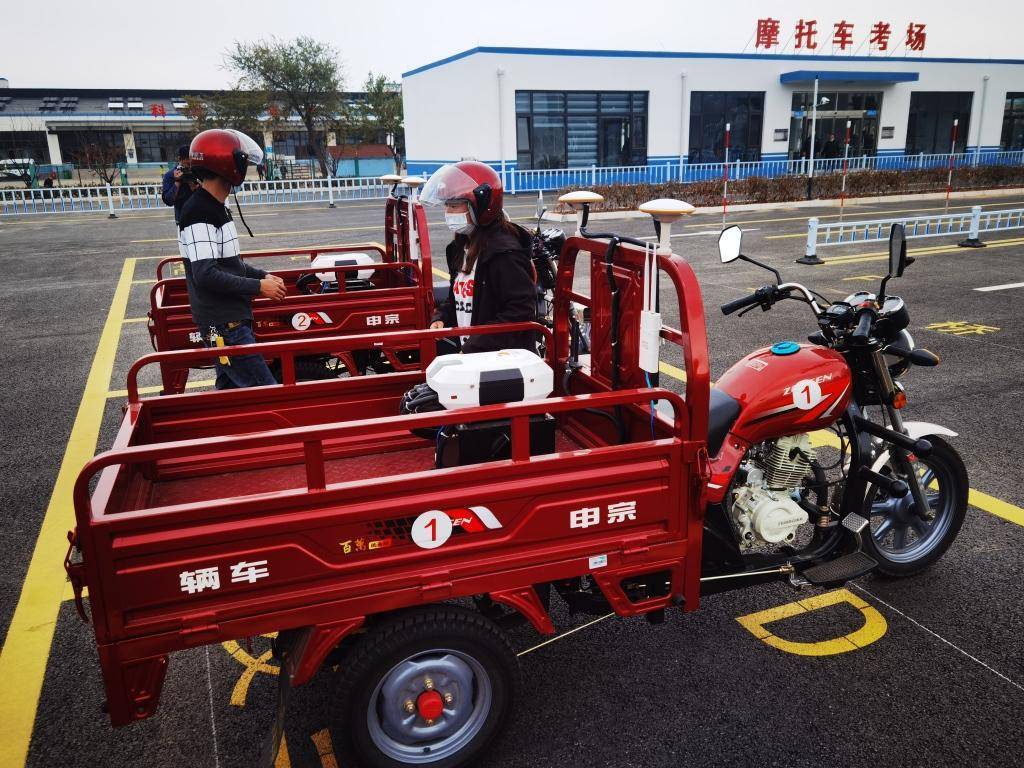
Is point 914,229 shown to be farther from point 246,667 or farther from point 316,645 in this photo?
point 316,645

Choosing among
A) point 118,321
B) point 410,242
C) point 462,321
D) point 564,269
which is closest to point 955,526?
point 564,269

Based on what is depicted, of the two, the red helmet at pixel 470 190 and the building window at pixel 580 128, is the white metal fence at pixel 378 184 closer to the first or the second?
the building window at pixel 580 128

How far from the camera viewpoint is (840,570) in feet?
10.9

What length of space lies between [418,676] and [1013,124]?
46.6 meters

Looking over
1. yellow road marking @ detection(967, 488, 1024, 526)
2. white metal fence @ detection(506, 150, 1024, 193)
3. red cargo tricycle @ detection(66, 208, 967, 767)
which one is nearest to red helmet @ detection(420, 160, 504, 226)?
red cargo tricycle @ detection(66, 208, 967, 767)

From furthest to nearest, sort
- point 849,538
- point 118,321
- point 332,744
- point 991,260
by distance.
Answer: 1. point 991,260
2. point 118,321
3. point 849,538
4. point 332,744

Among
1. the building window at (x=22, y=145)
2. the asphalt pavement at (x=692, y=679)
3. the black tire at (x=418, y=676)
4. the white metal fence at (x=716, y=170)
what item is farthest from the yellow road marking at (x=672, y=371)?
the building window at (x=22, y=145)

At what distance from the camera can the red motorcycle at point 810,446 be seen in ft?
10.3

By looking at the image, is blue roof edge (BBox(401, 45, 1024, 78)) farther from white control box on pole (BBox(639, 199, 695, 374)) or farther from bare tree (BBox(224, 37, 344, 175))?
white control box on pole (BBox(639, 199, 695, 374))

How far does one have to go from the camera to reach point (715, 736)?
2807 millimetres

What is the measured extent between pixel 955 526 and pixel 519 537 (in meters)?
2.55

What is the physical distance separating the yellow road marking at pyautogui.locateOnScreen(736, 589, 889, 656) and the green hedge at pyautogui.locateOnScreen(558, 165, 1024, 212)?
19.5 m

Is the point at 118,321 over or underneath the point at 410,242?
underneath

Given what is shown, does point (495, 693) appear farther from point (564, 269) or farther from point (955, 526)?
point (955, 526)
